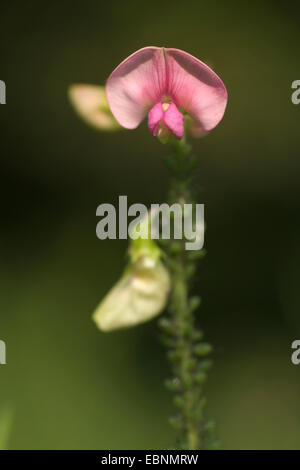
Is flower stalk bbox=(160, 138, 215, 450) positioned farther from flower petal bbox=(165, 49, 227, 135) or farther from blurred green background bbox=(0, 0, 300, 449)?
blurred green background bbox=(0, 0, 300, 449)

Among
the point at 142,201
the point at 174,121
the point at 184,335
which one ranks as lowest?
the point at 184,335

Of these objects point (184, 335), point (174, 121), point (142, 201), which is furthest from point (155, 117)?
point (142, 201)

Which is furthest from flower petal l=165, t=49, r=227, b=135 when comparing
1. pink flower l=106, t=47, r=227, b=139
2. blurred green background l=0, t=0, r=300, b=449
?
blurred green background l=0, t=0, r=300, b=449

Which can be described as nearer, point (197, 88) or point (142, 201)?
point (197, 88)

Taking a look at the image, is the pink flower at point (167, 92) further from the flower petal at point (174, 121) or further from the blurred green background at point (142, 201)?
the blurred green background at point (142, 201)

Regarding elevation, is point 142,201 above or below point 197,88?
above

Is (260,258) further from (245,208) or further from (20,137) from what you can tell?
(20,137)

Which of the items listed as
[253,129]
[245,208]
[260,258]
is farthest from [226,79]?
[260,258]

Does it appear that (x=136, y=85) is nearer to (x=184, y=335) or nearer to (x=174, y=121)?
(x=174, y=121)
